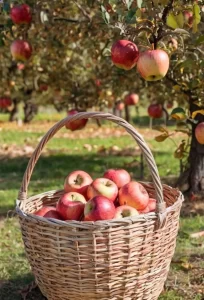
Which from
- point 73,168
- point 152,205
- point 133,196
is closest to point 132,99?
point 73,168

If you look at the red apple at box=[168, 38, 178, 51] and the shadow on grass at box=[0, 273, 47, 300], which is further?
the red apple at box=[168, 38, 178, 51]

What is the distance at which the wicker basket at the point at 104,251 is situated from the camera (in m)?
2.32

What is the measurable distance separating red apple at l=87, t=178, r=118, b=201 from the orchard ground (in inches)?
32.2

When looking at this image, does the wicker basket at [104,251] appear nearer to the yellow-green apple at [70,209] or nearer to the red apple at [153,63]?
the yellow-green apple at [70,209]

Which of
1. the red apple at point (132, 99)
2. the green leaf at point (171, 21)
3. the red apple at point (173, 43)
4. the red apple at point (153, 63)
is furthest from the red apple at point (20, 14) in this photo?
the red apple at point (132, 99)

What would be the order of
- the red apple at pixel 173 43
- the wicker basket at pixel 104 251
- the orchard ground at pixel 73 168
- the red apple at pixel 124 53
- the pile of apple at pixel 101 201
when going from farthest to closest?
the red apple at pixel 173 43
the orchard ground at pixel 73 168
the red apple at pixel 124 53
the pile of apple at pixel 101 201
the wicker basket at pixel 104 251

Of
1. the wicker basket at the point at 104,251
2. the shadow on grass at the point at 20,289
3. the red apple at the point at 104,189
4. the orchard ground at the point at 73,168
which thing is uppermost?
the red apple at the point at 104,189

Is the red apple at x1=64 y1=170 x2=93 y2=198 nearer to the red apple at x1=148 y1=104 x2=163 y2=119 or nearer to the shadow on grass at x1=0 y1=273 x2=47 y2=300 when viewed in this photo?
the shadow on grass at x1=0 y1=273 x2=47 y2=300

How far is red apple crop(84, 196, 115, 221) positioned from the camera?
241 cm

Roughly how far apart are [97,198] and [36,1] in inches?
98.9

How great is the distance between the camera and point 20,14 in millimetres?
4301

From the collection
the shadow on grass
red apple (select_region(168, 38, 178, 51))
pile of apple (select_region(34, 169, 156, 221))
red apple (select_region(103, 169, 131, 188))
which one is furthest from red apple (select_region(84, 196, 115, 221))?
red apple (select_region(168, 38, 178, 51))

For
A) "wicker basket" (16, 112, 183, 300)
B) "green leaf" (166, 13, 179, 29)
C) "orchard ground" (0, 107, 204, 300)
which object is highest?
"green leaf" (166, 13, 179, 29)

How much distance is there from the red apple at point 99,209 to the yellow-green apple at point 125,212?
22 millimetres
